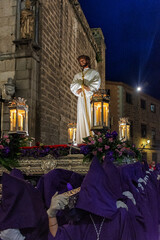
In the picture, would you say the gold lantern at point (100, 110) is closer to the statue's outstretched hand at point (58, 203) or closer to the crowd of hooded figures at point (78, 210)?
the crowd of hooded figures at point (78, 210)

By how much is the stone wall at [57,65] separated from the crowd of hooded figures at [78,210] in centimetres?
720

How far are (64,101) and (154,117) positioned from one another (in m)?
19.6

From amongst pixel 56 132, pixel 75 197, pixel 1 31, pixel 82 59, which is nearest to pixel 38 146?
pixel 82 59

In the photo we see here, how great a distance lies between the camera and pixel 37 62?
32.5ft

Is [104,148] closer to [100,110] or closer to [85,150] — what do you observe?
[85,150]

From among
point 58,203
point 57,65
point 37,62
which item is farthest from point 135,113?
point 58,203

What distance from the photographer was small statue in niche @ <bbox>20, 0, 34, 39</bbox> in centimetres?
952

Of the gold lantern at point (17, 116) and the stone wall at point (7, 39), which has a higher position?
the stone wall at point (7, 39)

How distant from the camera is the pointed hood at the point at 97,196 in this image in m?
1.92

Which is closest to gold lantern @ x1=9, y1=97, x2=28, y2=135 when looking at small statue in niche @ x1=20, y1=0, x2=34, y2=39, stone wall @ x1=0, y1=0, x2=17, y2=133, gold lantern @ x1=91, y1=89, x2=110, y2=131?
gold lantern @ x1=91, y1=89, x2=110, y2=131

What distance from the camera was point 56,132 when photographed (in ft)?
36.6

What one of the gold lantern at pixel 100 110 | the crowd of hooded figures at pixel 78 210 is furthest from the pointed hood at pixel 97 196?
the gold lantern at pixel 100 110

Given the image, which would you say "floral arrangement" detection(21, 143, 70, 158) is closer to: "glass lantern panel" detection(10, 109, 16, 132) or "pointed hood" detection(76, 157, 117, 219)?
"glass lantern panel" detection(10, 109, 16, 132)

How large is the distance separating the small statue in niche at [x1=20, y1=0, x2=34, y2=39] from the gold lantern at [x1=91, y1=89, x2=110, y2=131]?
4.80 meters
